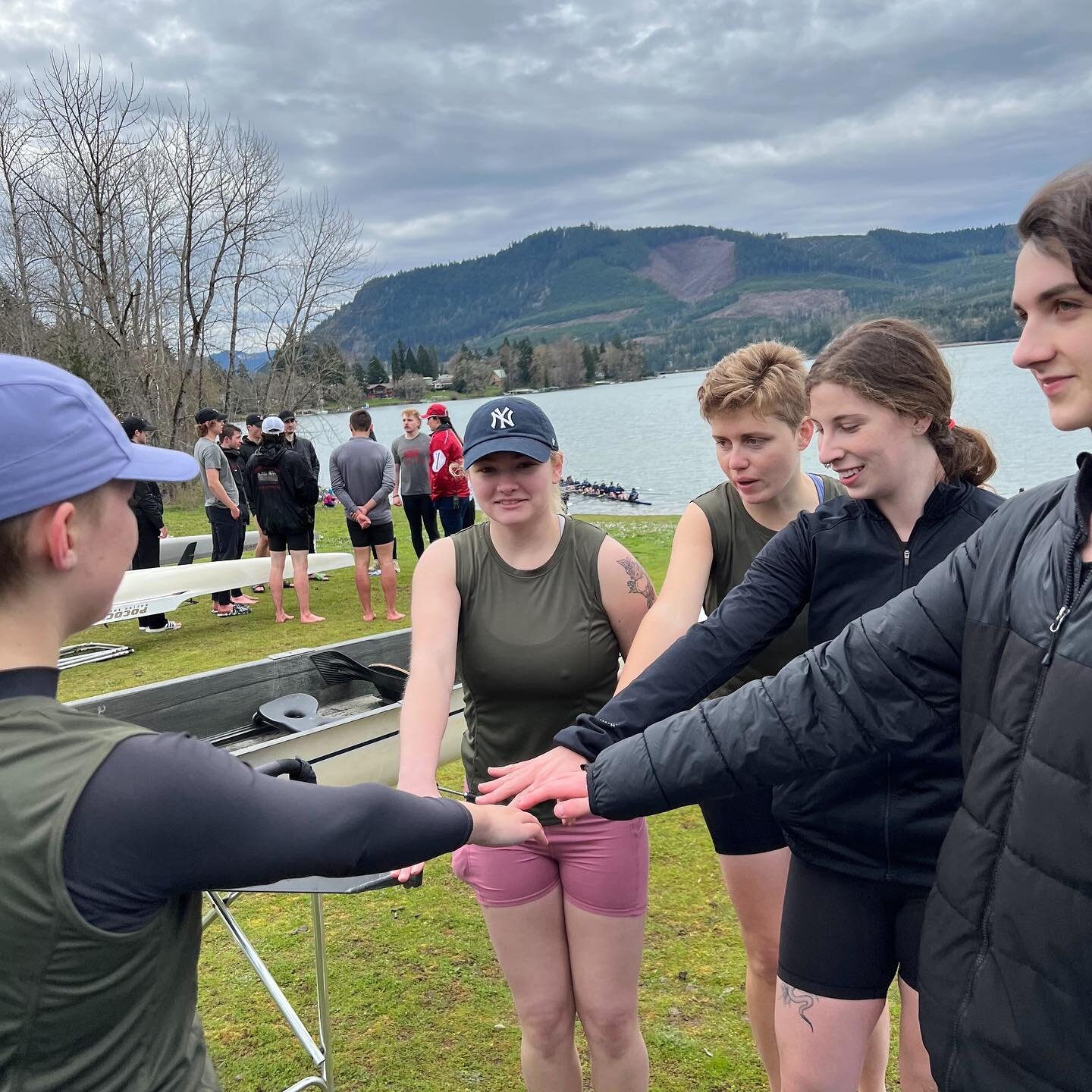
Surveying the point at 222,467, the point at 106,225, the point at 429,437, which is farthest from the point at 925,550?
the point at 106,225

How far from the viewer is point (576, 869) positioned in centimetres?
244

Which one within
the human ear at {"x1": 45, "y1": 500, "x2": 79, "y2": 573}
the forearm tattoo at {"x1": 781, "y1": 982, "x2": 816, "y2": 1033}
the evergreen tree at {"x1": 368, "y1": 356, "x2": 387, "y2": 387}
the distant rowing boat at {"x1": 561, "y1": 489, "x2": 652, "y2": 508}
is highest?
the evergreen tree at {"x1": 368, "y1": 356, "x2": 387, "y2": 387}

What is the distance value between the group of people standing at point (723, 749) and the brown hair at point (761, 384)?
0.01m

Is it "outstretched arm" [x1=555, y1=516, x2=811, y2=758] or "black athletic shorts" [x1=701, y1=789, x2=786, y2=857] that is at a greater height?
"outstretched arm" [x1=555, y1=516, x2=811, y2=758]

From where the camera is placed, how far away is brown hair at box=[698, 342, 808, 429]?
261 cm

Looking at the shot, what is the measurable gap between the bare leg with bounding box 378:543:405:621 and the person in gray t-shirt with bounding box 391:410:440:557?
1.35 m

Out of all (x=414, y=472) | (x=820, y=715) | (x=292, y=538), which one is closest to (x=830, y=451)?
(x=820, y=715)

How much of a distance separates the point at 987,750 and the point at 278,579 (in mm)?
9884

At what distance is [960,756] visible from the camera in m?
1.84

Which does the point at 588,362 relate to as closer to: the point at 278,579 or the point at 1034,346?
the point at 278,579

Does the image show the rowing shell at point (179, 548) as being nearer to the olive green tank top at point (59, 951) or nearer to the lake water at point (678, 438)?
the lake water at point (678, 438)

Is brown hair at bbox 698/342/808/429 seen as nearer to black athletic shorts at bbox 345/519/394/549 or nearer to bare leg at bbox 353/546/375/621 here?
black athletic shorts at bbox 345/519/394/549

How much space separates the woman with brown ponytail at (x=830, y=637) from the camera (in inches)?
78.0

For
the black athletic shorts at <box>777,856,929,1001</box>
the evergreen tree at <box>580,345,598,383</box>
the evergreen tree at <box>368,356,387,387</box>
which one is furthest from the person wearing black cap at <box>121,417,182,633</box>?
the evergreen tree at <box>580,345,598,383</box>
